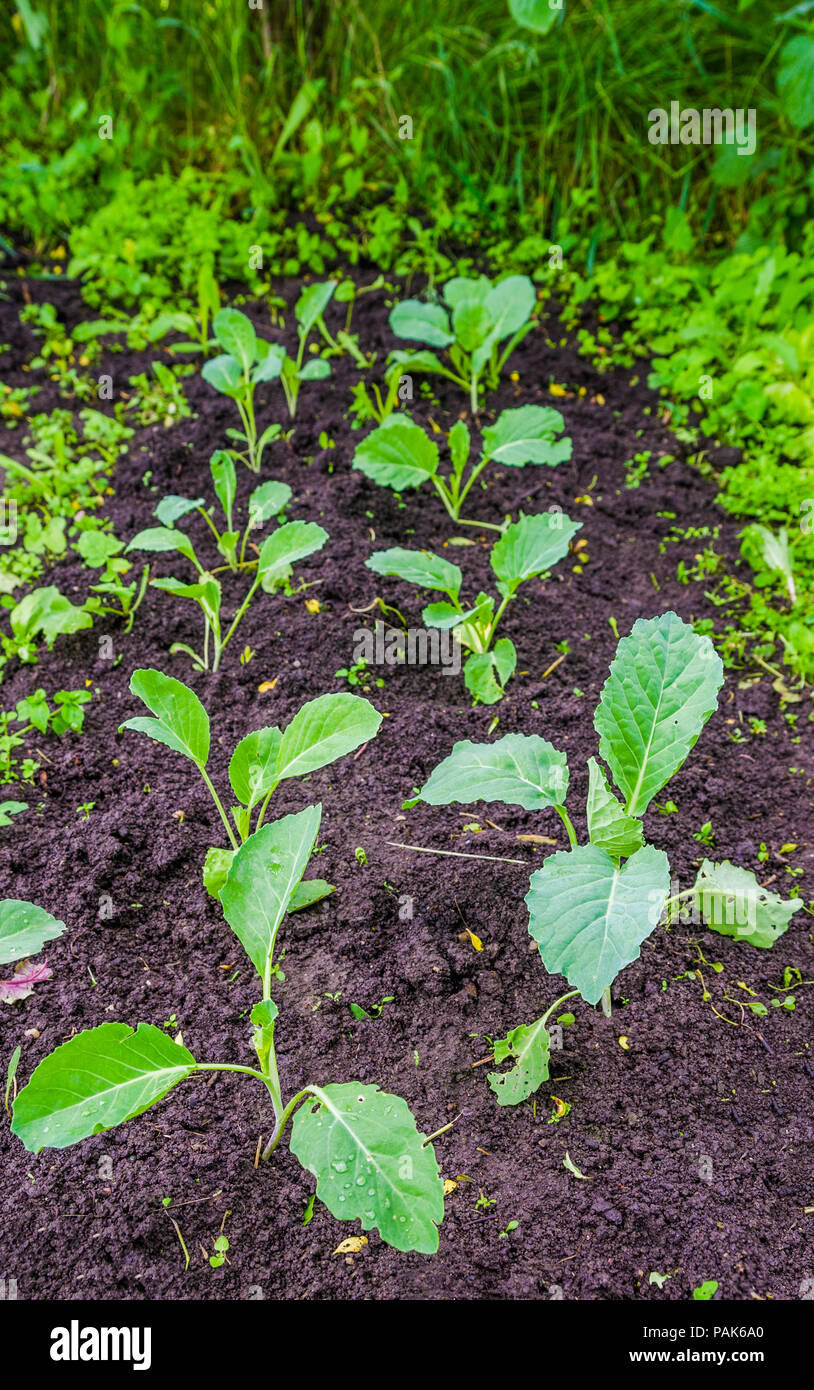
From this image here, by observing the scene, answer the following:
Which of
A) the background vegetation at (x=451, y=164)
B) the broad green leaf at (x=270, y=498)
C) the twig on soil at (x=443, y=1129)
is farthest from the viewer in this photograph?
the background vegetation at (x=451, y=164)

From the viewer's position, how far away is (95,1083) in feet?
4.07

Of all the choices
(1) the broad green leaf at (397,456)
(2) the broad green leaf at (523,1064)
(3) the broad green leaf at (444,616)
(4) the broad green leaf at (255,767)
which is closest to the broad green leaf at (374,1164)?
(2) the broad green leaf at (523,1064)

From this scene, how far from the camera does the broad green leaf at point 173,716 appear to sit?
1.64 m

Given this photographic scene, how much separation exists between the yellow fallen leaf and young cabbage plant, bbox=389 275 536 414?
230 cm

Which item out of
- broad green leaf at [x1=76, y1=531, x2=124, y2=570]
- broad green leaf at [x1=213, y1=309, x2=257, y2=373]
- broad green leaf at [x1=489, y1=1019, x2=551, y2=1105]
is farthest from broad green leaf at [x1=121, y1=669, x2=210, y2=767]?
broad green leaf at [x1=213, y1=309, x2=257, y2=373]

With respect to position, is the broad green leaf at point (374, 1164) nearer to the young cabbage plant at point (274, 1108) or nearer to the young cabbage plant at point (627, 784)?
the young cabbage plant at point (274, 1108)

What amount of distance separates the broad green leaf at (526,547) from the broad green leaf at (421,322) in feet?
3.45

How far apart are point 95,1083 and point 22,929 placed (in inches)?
13.5

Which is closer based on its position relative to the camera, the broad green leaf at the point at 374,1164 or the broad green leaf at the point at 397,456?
the broad green leaf at the point at 374,1164

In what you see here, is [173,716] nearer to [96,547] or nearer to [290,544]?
[290,544]

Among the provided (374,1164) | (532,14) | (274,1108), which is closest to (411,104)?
(532,14)

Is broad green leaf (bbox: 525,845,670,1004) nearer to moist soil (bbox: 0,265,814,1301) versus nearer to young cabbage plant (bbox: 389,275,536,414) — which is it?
moist soil (bbox: 0,265,814,1301)

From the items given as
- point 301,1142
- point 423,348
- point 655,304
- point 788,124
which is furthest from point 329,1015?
point 788,124

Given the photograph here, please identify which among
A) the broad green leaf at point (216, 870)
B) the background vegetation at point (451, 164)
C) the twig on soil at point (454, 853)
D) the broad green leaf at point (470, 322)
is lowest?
the twig on soil at point (454, 853)
